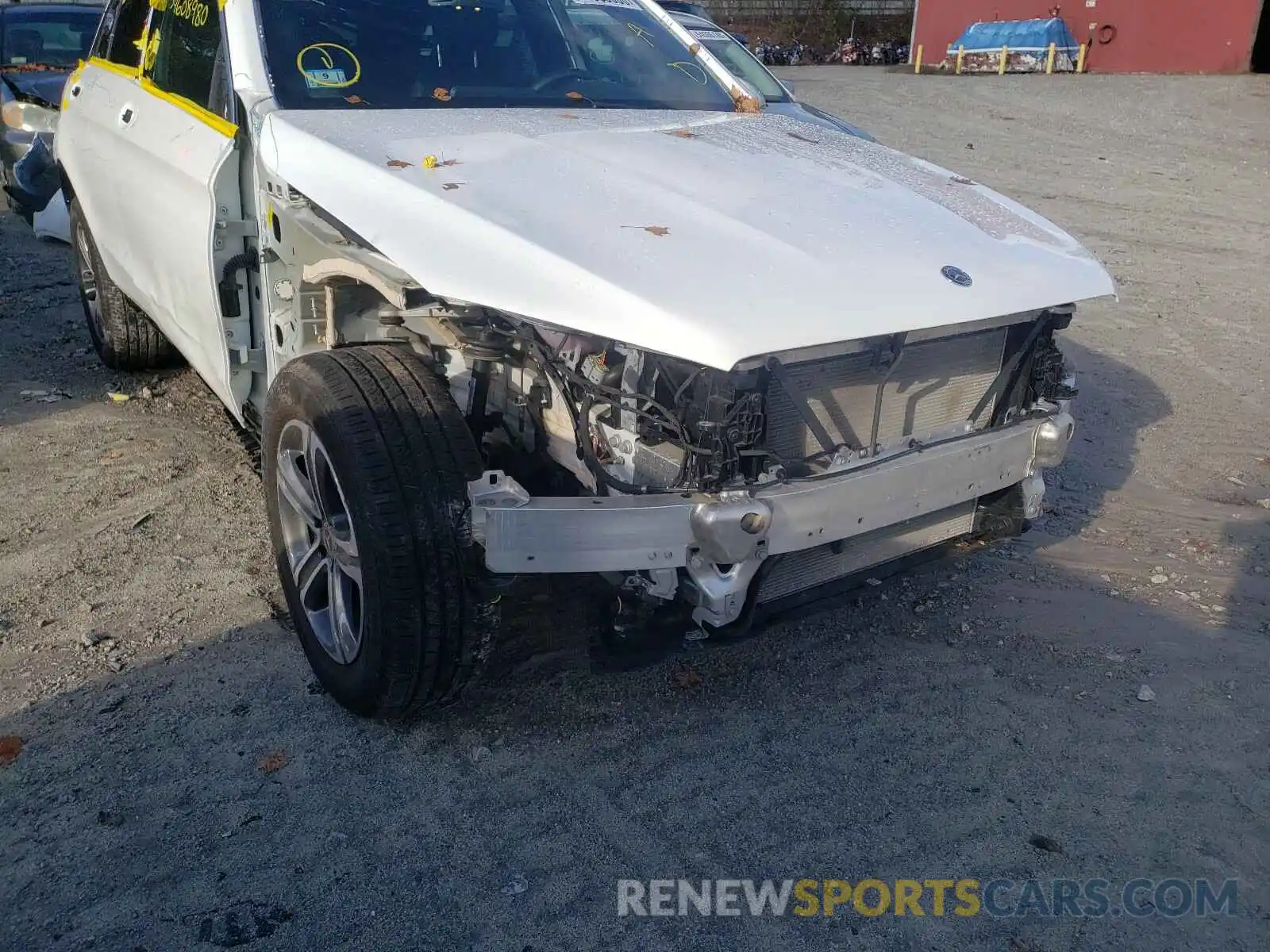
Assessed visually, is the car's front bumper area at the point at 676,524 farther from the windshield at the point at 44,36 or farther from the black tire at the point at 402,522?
the windshield at the point at 44,36

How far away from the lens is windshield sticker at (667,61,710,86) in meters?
4.25

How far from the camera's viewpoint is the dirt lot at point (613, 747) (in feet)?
7.82

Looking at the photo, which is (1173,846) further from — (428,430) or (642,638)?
(428,430)

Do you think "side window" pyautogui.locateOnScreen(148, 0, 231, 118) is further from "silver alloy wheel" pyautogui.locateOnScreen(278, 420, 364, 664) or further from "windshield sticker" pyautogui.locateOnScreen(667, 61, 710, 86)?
"windshield sticker" pyautogui.locateOnScreen(667, 61, 710, 86)

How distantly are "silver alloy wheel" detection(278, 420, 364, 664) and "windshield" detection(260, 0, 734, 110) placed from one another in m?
1.17

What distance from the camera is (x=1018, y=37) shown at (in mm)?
24500

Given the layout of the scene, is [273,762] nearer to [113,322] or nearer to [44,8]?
[113,322]

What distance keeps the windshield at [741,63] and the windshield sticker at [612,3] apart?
111 inches

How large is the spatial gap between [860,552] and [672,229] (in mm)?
1020

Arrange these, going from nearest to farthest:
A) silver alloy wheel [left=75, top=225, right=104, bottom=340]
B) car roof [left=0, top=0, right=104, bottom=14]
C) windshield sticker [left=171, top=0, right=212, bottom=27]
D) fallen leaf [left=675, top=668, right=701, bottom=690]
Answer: fallen leaf [left=675, top=668, right=701, bottom=690] < windshield sticker [left=171, top=0, right=212, bottom=27] < silver alloy wheel [left=75, top=225, right=104, bottom=340] < car roof [left=0, top=0, right=104, bottom=14]

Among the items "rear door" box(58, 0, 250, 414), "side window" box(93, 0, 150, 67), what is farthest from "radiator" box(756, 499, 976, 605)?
"side window" box(93, 0, 150, 67)

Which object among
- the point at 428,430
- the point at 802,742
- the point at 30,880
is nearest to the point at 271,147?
the point at 428,430

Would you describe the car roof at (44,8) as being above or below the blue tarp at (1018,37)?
above

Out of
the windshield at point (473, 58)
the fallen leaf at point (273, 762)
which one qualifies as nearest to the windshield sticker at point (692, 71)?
the windshield at point (473, 58)
